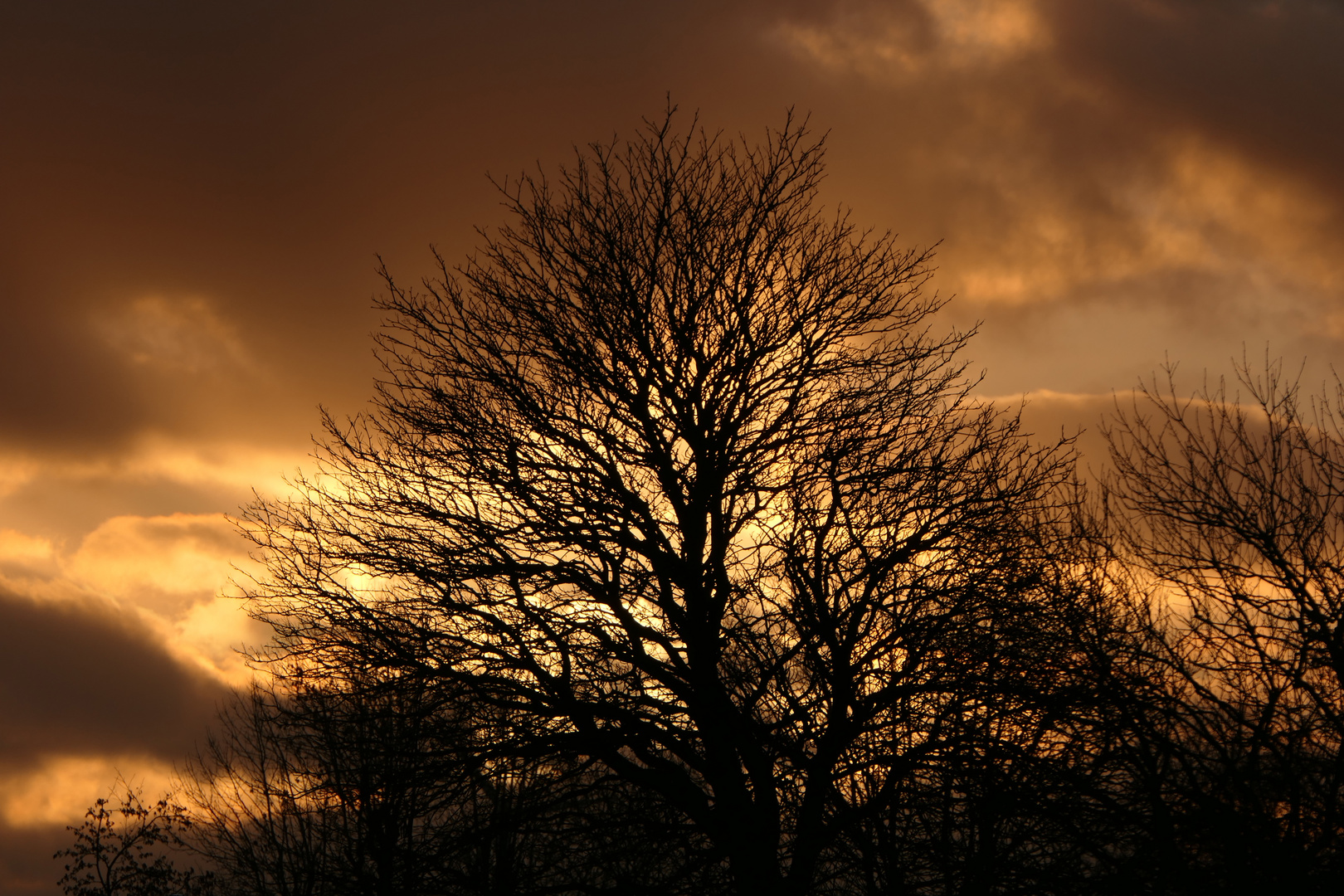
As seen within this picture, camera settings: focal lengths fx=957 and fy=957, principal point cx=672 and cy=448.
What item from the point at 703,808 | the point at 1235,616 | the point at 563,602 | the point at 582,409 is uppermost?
the point at 582,409

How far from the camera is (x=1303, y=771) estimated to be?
34.7ft

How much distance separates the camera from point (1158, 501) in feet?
42.5

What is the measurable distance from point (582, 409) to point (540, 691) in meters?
2.91

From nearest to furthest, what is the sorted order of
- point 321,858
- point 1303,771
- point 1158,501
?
point 1303,771, point 1158,501, point 321,858

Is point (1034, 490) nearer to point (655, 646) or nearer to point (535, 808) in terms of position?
point (655, 646)

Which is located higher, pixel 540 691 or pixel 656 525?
pixel 656 525

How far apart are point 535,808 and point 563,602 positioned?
6.45ft

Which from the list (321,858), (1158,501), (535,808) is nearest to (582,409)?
(535,808)

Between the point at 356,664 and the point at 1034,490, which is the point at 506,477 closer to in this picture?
the point at 356,664

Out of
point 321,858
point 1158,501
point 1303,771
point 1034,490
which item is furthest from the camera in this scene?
point 321,858

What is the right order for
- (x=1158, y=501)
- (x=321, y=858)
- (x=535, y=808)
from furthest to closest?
(x=321, y=858) < (x=1158, y=501) < (x=535, y=808)

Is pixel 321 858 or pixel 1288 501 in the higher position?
pixel 1288 501

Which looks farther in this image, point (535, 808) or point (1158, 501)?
point (1158, 501)

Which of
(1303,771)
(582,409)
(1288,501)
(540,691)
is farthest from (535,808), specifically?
(1288,501)
